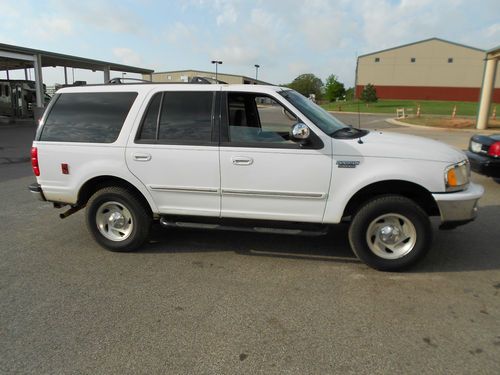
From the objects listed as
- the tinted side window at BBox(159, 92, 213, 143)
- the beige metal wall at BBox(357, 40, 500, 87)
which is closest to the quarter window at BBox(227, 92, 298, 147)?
the tinted side window at BBox(159, 92, 213, 143)

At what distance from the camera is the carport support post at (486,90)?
19755mm

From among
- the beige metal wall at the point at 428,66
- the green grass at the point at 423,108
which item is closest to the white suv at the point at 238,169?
the green grass at the point at 423,108

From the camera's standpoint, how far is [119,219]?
4.59 meters

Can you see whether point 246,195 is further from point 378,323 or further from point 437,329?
point 437,329

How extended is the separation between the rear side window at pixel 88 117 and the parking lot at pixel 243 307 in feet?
4.48

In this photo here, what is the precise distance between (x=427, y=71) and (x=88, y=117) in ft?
225

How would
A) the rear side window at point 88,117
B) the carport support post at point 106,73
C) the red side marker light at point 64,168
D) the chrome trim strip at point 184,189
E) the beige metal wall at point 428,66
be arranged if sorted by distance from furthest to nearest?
1. the beige metal wall at point 428,66
2. the carport support post at point 106,73
3. the red side marker light at point 64,168
4. the rear side window at point 88,117
5. the chrome trim strip at point 184,189

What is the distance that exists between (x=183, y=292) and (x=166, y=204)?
115 centimetres

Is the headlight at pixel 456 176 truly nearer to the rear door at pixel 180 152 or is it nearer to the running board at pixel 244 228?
the running board at pixel 244 228

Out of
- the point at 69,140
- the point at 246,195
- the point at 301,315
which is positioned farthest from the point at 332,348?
the point at 69,140

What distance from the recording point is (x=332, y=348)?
2777 millimetres

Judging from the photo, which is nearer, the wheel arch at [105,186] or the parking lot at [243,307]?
the parking lot at [243,307]

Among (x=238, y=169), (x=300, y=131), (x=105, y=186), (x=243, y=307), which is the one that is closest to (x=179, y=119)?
(x=238, y=169)

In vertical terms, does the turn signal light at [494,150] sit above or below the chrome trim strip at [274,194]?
above
